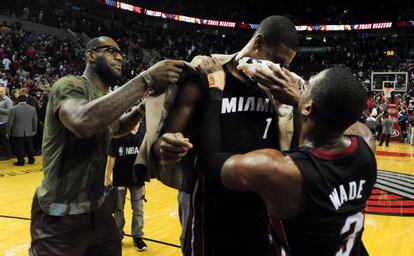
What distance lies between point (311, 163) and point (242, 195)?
2.00 feet

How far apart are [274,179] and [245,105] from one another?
682 millimetres

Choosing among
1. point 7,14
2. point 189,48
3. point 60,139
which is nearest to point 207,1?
point 189,48

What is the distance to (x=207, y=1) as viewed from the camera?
3516 centimetres

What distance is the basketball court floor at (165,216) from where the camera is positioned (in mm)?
4848

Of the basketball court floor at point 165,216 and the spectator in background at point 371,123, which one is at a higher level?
the spectator in background at point 371,123

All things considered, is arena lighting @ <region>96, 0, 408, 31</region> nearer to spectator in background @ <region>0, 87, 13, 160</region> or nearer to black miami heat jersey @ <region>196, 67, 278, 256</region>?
spectator in background @ <region>0, 87, 13, 160</region>

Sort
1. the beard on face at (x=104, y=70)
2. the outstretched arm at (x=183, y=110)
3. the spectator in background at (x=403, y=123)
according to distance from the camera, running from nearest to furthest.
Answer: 1. the outstretched arm at (x=183, y=110)
2. the beard on face at (x=104, y=70)
3. the spectator in background at (x=403, y=123)

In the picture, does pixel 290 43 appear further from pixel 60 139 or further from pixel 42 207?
pixel 42 207

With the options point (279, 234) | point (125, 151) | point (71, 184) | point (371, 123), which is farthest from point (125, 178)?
point (371, 123)

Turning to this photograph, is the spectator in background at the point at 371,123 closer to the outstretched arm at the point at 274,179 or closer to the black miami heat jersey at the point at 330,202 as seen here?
the black miami heat jersey at the point at 330,202

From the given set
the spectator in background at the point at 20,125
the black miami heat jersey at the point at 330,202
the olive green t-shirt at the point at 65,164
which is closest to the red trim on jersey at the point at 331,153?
the black miami heat jersey at the point at 330,202

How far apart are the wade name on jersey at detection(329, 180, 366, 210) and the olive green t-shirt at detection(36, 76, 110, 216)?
4.41ft

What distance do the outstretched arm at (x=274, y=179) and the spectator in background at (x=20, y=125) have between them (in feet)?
30.1

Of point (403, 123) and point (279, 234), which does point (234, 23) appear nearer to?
point (403, 123)
